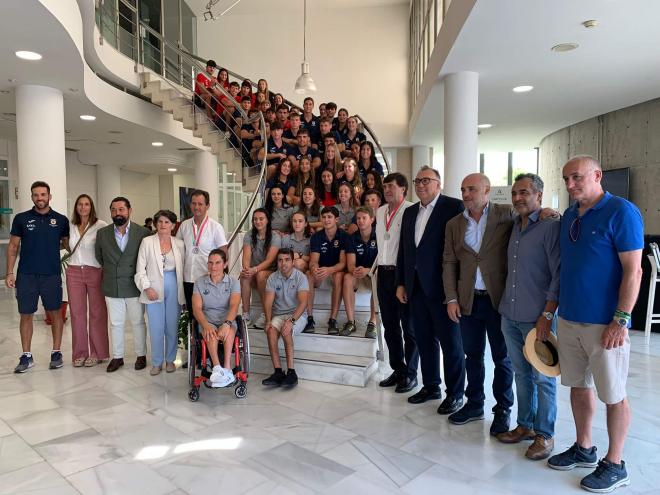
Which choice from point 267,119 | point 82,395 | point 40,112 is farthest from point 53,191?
point 82,395

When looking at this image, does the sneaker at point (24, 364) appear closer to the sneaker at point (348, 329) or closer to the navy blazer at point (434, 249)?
the sneaker at point (348, 329)

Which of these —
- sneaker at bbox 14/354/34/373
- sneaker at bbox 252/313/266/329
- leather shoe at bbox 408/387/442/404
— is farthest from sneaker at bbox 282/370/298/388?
sneaker at bbox 14/354/34/373

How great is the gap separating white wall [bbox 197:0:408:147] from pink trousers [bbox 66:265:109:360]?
1029 cm

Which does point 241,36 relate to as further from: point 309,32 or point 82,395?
point 82,395

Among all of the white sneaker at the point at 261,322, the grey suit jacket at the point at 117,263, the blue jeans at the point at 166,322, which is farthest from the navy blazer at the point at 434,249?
the grey suit jacket at the point at 117,263

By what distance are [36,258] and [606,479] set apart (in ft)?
16.4

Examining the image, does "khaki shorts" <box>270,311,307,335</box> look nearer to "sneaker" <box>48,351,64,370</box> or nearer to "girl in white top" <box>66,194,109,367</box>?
"girl in white top" <box>66,194,109,367</box>

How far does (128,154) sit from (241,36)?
15.8ft

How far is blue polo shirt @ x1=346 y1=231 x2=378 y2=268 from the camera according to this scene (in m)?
4.84

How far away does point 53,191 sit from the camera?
24.0 ft

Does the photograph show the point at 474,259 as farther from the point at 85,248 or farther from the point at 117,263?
the point at 85,248

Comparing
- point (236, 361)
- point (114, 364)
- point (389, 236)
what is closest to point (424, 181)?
point (389, 236)

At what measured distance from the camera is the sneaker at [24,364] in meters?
4.88

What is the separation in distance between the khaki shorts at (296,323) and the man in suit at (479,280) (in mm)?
1547
